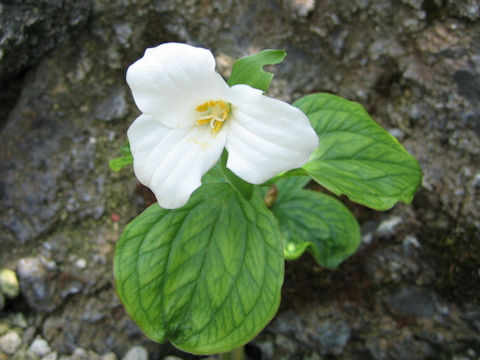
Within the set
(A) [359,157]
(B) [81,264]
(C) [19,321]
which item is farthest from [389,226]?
(C) [19,321]

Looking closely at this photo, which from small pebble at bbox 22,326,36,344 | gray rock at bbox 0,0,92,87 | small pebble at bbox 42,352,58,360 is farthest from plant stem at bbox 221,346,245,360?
gray rock at bbox 0,0,92,87

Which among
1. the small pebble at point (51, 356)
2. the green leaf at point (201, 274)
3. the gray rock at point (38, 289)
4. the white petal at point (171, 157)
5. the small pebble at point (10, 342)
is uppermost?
the white petal at point (171, 157)

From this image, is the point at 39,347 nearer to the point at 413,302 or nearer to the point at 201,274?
the point at 201,274

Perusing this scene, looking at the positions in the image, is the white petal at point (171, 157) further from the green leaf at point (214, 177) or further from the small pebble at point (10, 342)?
the small pebble at point (10, 342)

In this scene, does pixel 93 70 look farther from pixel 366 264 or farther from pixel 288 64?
pixel 366 264

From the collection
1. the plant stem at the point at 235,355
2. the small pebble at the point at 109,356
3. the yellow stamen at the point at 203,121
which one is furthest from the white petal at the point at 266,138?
the small pebble at the point at 109,356

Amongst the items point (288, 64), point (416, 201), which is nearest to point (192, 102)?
point (288, 64)
